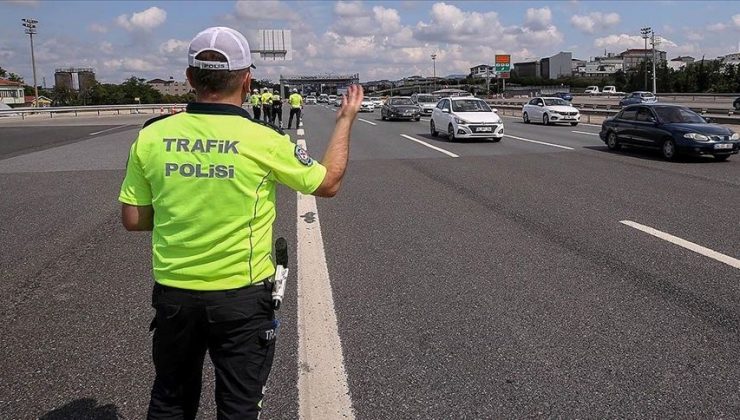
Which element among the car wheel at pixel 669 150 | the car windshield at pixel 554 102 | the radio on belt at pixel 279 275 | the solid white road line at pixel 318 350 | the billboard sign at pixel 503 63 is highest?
the billboard sign at pixel 503 63

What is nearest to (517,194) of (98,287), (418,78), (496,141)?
(98,287)

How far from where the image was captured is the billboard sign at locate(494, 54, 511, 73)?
89.9 metres

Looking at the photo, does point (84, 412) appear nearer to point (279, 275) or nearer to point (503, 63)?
point (279, 275)

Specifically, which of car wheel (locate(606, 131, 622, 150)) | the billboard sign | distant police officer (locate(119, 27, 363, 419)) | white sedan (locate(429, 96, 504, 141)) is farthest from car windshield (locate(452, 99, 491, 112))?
the billboard sign

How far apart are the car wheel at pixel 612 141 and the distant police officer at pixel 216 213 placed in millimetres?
16835

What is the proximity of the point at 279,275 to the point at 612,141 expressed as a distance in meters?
17.1

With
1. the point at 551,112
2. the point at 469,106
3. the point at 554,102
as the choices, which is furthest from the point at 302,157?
the point at 554,102

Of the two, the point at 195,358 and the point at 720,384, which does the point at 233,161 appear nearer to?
the point at 195,358

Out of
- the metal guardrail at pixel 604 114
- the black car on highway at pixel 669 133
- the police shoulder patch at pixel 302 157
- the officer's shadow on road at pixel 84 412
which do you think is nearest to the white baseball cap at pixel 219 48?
the police shoulder patch at pixel 302 157

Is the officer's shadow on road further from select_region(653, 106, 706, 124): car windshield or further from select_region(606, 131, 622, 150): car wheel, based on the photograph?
select_region(606, 131, 622, 150): car wheel

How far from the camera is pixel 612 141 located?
17.8 m

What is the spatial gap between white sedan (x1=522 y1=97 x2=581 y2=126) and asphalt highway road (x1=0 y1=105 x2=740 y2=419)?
21.2 m

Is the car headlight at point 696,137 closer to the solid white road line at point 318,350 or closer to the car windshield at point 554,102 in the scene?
the solid white road line at point 318,350

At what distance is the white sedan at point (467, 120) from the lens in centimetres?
2083
